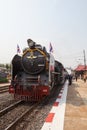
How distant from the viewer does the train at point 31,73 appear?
12.2 metres

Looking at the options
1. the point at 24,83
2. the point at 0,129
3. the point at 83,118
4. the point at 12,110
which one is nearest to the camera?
the point at 0,129

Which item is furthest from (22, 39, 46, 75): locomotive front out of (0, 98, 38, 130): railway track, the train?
(0, 98, 38, 130): railway track

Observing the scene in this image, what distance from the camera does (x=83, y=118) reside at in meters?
7.89

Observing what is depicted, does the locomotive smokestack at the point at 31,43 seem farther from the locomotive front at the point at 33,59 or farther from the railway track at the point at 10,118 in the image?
the railway track at the point at 10,118

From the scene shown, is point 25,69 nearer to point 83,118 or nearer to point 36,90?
point 36,90

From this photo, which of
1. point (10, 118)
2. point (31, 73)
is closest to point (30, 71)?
point (31, 73)

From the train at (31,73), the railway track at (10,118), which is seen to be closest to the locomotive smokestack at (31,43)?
the train at (31,73)

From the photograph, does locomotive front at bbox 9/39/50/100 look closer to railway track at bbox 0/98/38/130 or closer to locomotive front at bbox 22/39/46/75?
locomotive front at bbox 22/39/46/75

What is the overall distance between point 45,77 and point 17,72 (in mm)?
1778

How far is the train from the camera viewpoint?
40.0 ft

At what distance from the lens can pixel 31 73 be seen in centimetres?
1312

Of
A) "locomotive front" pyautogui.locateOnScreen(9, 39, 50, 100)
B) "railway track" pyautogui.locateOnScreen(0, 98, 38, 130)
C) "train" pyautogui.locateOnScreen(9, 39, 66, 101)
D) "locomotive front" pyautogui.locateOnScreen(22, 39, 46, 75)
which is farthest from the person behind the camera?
"locomotive front" pyautogui.locateOnScreen(22, 39, 46, 75)

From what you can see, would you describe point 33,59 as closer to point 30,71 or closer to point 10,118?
point 30,71

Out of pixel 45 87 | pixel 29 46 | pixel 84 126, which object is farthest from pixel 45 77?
pixel 84 126
